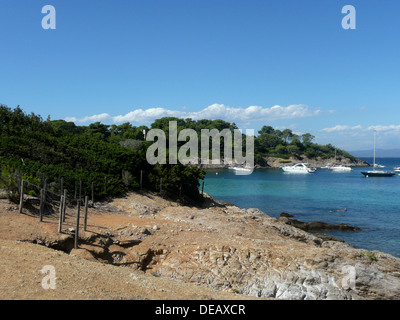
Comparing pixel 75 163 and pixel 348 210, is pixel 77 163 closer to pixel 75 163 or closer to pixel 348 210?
pixel 75 163

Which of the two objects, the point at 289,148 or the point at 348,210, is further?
the point at 289,148

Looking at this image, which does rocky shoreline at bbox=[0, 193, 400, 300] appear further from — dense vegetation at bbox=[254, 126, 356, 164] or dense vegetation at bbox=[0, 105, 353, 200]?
dense vegetation at bbox=[254, 126, 356, 164]

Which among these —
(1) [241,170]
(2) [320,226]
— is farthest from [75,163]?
(1) [241,170]

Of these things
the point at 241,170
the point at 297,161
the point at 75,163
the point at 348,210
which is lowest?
the point at 348,210

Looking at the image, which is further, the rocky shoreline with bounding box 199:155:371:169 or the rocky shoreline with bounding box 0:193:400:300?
the rocky shoreline with bounding box 199:155:371:169

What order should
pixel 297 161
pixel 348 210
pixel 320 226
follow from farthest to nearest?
pixel 297 161
pixel 348 210
pixel 320 226

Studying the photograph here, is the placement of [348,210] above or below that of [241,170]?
below

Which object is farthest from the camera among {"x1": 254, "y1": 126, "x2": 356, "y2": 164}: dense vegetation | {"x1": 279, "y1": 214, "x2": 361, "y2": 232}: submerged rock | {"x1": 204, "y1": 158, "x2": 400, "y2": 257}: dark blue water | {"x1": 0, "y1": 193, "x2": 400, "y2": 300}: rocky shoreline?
{"x1": 254, "y1": 126, "x2": 356, "y2": 164}: dense vegetation

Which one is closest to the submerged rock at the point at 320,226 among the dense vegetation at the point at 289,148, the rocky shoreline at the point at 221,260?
the rocky shoreline at the point at 221,260

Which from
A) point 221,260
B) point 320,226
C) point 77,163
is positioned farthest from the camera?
point 320,226

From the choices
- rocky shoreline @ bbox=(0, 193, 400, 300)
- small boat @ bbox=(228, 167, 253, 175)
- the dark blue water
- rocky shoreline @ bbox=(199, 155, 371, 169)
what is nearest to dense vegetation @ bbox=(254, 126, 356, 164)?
rocky shoreline @ bbox=(199, 155, 371, 169)

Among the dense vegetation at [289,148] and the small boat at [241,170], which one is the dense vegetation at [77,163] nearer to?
the small boat at [241,170]

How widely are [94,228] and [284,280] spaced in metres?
8.04

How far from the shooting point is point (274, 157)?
126m
